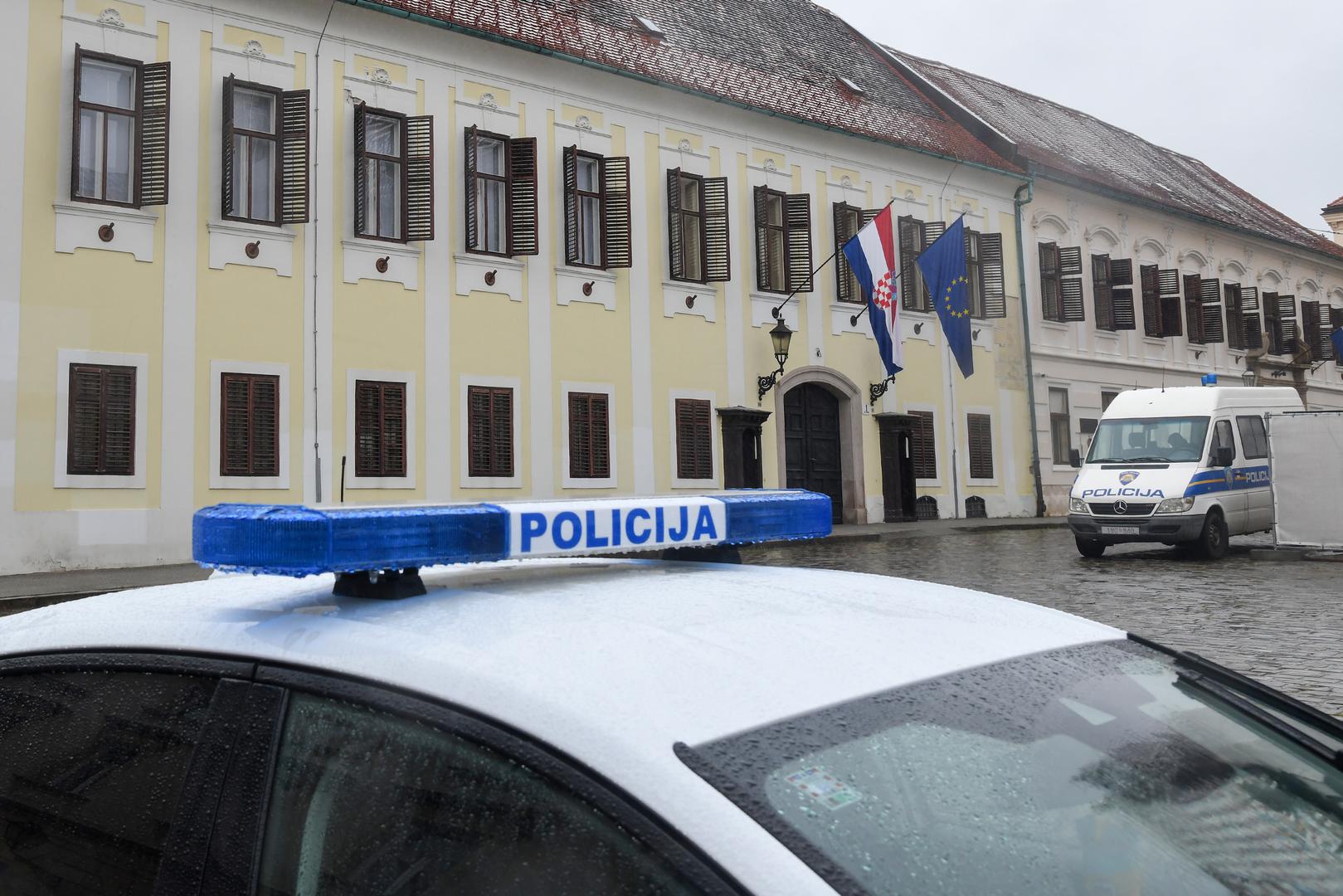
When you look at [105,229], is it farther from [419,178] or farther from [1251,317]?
[1251,317]

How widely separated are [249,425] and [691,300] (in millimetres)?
8151

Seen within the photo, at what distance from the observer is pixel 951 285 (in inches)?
904

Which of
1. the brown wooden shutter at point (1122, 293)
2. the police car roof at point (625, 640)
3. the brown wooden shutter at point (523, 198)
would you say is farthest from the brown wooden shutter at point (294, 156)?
the brown wooden shutter at point (1122, 293)

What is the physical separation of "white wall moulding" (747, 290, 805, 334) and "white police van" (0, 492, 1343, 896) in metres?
20.5

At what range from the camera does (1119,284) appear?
98.6 ft

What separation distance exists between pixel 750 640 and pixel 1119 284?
1222 inches

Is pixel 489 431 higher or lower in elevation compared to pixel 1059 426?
lower

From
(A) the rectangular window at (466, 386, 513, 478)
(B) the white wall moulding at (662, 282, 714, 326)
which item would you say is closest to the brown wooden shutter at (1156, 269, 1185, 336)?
(B) the white wall moulding at (662, 282, 714, 326)

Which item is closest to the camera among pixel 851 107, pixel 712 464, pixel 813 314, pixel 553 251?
pixel 553 251

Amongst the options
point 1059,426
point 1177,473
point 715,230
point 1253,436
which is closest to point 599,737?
point 1177,473

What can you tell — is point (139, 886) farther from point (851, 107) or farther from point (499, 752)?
point (851, 107)

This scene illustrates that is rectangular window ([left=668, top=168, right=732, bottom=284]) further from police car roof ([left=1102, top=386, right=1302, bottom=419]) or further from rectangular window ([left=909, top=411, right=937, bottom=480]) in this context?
police car roof ([left=1102, top=386, right=1302, bottom=419])

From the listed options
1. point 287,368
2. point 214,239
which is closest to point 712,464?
point 287,368

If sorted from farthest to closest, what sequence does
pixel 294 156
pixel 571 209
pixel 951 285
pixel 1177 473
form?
pixel 951 285 < pixel 571 209 < pixel 294 156 < pixel 1177 473
